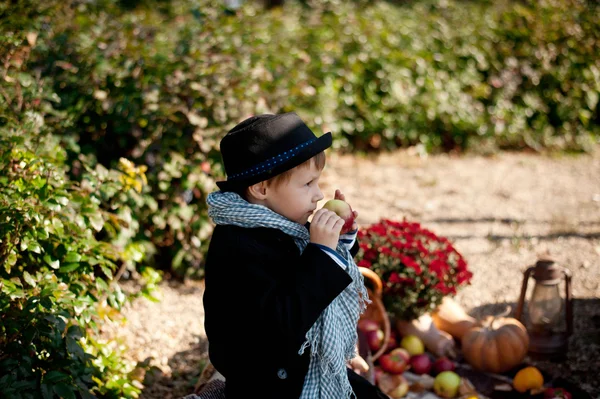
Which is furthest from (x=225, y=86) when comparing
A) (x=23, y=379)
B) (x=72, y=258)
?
(x=23, y=379)

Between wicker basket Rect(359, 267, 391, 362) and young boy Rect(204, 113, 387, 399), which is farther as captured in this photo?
wicker basket Rect(359, 267, 391, 362)

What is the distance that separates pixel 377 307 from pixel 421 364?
1.30ft

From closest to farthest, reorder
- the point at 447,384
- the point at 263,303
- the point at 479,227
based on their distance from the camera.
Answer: the point at 263,303 → the point at 447,384 → the point at 479,227

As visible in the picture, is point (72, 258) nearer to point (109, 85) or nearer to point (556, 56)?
point (109, 85)

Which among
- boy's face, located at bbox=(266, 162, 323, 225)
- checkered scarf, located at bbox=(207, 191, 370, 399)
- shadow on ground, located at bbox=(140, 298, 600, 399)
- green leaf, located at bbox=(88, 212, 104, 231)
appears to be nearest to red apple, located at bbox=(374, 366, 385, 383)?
shadow on ground, located at bbox=(140, 298, 600, 399)

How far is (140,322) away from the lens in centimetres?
391

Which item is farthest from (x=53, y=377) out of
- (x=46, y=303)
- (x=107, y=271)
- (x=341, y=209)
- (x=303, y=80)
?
(x=303, y=80)

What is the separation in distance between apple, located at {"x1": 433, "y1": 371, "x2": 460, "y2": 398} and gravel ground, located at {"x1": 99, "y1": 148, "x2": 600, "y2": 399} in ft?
2.06

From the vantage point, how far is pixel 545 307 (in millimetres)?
3617

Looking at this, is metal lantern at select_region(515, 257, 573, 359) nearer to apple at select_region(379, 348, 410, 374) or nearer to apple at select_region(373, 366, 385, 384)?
apple at select_region(379, 348, 410, 374)

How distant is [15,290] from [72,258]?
12.3 inches

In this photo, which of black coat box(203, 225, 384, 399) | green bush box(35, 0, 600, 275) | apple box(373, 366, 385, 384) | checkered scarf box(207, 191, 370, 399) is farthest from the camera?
green bush box(35, 0, 600, 275)

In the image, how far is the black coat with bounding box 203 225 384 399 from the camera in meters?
2.03

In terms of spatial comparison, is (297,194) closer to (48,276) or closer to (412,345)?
(48,276)
